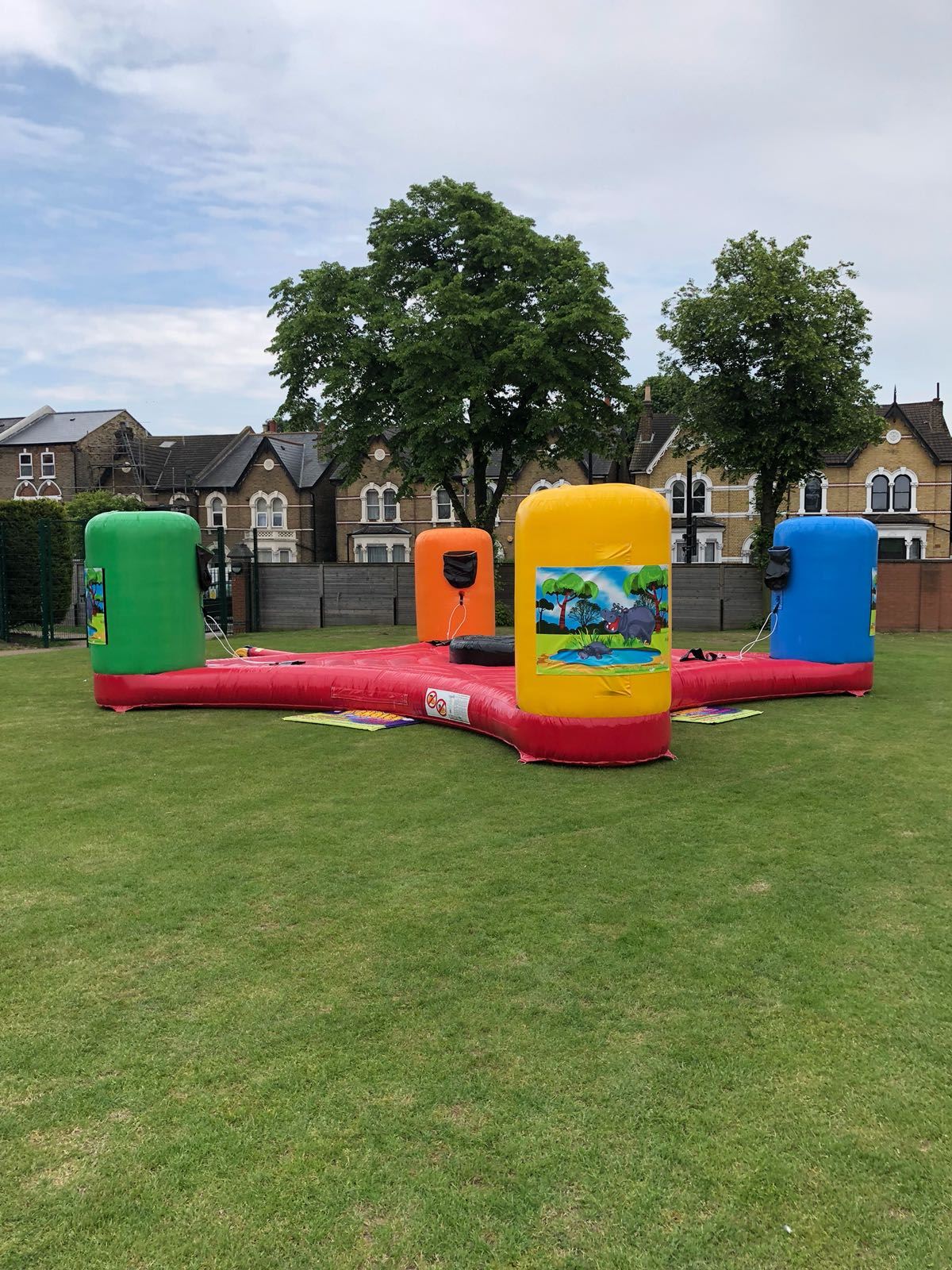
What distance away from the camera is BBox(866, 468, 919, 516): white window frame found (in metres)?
40.6

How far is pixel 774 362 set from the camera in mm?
22234

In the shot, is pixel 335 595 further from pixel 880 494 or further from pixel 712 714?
pixel 880 494

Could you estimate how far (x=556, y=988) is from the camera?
3.74 meters

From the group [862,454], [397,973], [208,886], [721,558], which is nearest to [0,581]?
[208,886]

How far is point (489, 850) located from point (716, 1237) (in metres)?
3.20

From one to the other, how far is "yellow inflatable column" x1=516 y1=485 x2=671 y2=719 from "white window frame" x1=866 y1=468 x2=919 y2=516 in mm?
37565

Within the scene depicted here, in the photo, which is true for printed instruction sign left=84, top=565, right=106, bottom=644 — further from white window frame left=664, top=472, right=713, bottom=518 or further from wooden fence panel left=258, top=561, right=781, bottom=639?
white window frame left=664, top=472, right=713, bottom=518

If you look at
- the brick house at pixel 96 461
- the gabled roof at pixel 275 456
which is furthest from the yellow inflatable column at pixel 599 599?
the brick house at pixel 96 461

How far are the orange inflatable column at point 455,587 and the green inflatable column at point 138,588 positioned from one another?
458 cm

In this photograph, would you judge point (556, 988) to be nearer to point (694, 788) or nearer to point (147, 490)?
point (694, 788)

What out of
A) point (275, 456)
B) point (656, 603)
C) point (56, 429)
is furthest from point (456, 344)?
point (56, 429)

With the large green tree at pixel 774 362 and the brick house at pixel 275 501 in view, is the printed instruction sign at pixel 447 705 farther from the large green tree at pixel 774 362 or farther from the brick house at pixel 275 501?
the brick house at pixel 275 501

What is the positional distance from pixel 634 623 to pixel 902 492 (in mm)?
38550

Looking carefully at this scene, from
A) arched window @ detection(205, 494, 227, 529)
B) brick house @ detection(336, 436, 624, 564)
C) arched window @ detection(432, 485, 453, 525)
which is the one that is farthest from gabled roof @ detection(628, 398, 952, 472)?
arched window @ detection(205, 494, 227, 529)
